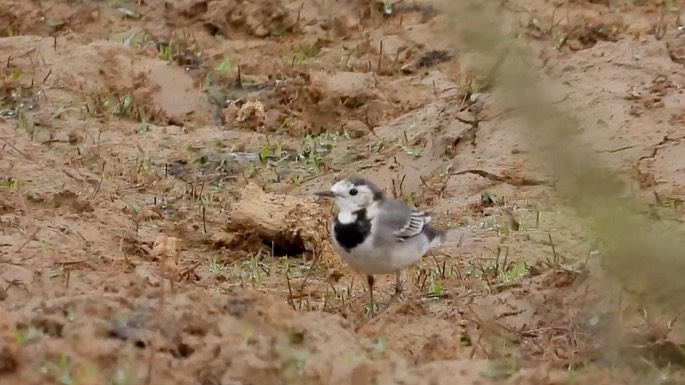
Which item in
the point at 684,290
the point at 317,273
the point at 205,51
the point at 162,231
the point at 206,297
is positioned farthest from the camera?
the point at 205,51

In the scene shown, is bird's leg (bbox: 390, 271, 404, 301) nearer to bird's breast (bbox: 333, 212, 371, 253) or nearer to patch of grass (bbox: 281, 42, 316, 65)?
bird's breast (bbox: 333, 212, 371, 253)

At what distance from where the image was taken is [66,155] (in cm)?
838

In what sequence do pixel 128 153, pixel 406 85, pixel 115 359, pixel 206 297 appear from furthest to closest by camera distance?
pixel 406 85
pixel 128 153
pixel 206 297
pixel 115 359

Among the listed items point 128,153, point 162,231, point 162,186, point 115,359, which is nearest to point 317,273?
point 162,231

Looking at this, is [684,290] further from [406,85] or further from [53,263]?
[406,85]

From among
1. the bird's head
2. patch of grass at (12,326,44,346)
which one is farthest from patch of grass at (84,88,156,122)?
patch of grass at (12,326,44,346)

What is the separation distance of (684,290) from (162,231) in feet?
15.7

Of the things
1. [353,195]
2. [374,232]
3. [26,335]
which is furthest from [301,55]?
[26,335]

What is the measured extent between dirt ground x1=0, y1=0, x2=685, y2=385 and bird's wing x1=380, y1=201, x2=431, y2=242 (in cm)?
37

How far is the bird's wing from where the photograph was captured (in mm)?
5809

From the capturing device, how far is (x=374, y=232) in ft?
19.0

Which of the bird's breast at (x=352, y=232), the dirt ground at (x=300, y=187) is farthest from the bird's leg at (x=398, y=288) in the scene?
the bird's breast at (x=352, y=232)

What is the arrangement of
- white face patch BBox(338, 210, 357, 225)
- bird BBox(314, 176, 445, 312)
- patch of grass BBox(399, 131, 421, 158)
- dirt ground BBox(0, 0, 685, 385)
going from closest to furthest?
dirt ground BBox(0, 0, 685, 385) < bird BBox(314, 176, 445, 312) < white face patch BBox(338, 210, 357, 225) < patch of grass BBox(399, 131, 421, 158)

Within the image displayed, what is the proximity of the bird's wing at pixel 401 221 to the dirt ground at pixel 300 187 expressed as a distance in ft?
1.23
